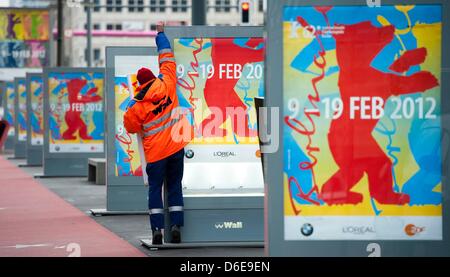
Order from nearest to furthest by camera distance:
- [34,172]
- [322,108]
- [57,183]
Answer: [322,108], [57,183], [34,172]

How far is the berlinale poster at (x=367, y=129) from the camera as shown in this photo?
6816 millimetres

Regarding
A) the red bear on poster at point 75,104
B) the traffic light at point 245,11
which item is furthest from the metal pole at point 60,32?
the traffic light at point 245,11

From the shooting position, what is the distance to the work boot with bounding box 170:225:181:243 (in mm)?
12109

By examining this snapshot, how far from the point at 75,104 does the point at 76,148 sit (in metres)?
1.12

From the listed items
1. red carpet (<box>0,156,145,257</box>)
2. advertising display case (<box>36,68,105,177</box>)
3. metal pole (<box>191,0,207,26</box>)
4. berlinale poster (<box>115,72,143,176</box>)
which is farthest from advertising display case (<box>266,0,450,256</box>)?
advertising display case (<box>36,68,105,177</box>)

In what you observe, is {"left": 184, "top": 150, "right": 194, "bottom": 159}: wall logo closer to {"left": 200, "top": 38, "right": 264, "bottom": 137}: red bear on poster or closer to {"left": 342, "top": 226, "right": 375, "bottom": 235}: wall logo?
{"left": 200, "top": 38, "right": 264, "bottom": 137}: red bear on poster

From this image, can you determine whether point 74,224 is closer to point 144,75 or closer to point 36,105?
point 144,75

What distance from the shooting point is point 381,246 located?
6.87m

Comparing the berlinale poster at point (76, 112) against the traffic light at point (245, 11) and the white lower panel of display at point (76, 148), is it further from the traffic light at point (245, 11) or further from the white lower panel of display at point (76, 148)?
the traffic light at point (245, 11)

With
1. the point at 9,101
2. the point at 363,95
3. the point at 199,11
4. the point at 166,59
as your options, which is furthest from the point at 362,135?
the point at 9,101

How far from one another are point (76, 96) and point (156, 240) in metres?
14.0

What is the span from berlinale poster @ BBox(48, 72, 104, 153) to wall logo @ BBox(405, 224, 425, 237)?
18705mm

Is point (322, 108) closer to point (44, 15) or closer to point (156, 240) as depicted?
point (156, 240)

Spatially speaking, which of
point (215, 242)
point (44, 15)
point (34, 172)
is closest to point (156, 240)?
point (215, 242)
